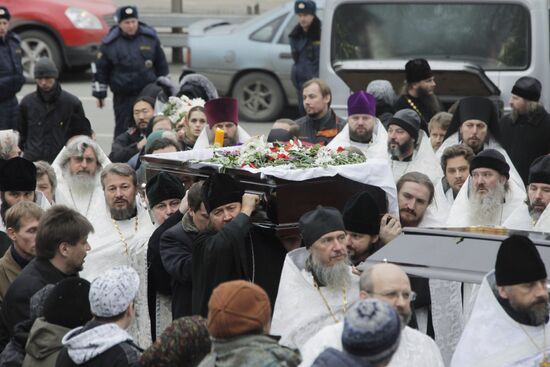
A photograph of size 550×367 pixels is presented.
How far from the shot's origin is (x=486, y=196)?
9156mm

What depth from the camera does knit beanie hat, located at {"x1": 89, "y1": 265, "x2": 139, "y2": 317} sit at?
6.21 metres

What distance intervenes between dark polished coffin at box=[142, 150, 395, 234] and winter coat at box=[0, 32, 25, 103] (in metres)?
6.69

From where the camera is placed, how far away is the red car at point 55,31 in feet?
68.1

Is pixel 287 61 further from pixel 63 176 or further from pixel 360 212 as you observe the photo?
pixel 360 212

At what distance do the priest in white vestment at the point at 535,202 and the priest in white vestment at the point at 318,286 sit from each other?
181 centimetres

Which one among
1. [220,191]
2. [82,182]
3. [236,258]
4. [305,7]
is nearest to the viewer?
[236,258]

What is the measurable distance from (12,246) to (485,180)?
3188 millimetres

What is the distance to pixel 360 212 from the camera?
7680mm

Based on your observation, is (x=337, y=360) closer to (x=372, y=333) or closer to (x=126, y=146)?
(x=372, y=333)

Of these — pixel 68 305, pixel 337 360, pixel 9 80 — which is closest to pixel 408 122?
pixel 68 305

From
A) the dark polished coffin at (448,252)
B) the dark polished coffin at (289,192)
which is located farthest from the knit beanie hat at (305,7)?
the dark polished coffin at (448,252)

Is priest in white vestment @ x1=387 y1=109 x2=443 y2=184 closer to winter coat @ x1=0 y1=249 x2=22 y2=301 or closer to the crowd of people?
the crowd of people

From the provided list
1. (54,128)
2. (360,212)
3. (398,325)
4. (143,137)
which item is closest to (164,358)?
(398,325)

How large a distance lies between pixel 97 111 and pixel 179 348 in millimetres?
13950
